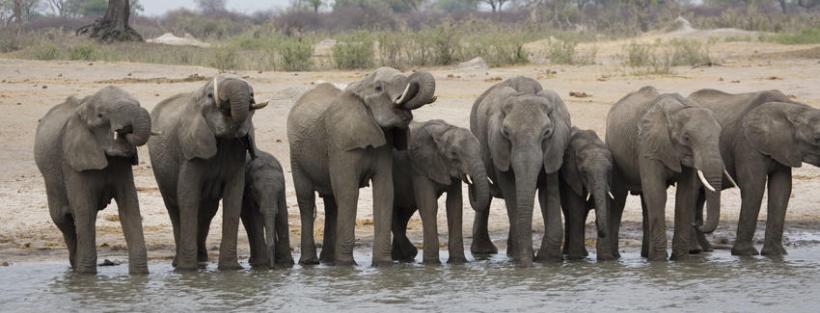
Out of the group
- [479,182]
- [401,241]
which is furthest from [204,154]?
[401,241]

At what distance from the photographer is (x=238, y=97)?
10.2 meters

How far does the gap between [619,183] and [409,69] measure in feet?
43.7

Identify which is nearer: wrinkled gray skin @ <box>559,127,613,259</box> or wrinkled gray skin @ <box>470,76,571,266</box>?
wrinkled gray skin @ <box>470,76,571,266</box>

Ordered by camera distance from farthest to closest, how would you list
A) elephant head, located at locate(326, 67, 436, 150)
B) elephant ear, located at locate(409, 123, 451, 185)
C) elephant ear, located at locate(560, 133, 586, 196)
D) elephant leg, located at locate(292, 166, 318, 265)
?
elephant leg, located at locate(292, 166, 318, 265), elephant ear, located at locate(560, 133, 586, 196), elephant ear, located at locate(409, 123, 451, 185), elephant head, located at locate(326, 67, 436, 150)

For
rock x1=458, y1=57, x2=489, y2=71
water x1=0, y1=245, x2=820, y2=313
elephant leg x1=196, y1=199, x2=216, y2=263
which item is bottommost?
water x1=0, y1=245, x2=820, y2=313

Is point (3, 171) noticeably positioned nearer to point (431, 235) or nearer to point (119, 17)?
point (431, 235)

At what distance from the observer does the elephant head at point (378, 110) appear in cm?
1082

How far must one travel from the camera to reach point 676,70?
23672mm

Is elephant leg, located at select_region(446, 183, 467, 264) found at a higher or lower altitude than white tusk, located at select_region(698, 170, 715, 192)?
lower

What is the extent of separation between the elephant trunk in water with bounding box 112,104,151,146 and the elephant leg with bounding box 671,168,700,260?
410cm

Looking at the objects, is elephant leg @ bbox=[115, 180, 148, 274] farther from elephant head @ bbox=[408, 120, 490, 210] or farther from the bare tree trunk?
the bare tree trunk

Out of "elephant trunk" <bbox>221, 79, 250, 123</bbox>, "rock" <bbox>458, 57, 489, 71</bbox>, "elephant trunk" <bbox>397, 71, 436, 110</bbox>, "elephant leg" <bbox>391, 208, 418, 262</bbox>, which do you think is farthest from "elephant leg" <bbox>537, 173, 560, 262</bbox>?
"rock" <bbox>458, 57, 489, 71</bbox>

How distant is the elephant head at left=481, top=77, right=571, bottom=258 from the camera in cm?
1084

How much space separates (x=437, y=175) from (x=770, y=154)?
2657 millimetres
